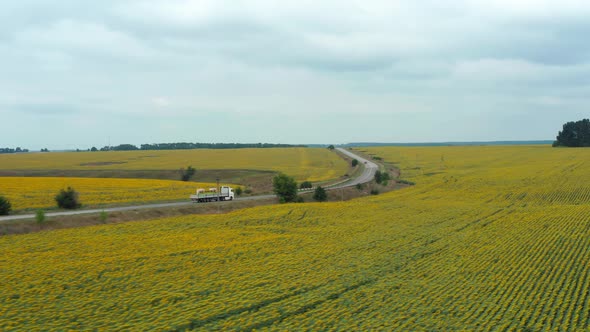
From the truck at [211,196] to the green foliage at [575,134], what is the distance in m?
162

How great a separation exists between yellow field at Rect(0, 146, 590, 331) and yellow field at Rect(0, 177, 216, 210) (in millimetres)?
14486

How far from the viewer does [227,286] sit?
72.3 feet

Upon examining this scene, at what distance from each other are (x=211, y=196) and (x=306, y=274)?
3181cm

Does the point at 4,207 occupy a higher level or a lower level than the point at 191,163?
lower

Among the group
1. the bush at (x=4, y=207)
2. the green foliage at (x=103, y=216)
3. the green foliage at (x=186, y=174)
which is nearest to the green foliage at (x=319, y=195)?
the green foliage at (x=103, y=216)

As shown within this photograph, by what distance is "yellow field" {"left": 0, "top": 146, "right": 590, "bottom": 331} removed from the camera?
18.0 m

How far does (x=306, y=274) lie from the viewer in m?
24.2

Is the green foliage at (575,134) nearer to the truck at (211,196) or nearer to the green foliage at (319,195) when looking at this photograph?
the green foliage at (319,195)

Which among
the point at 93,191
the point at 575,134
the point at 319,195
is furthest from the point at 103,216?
the point at 575,134

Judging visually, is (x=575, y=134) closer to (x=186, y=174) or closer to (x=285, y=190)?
(x=186, y=174)

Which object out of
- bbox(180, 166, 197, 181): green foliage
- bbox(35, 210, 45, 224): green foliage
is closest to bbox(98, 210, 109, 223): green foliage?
bbox(35, 210, 45, 224): green foliage

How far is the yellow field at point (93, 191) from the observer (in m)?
49.6

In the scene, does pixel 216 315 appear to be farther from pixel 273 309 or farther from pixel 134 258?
pixel 134 258

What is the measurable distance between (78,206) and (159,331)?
35117 mm
